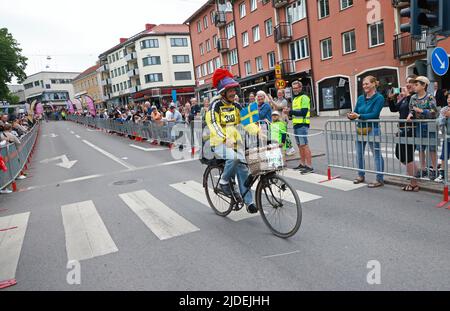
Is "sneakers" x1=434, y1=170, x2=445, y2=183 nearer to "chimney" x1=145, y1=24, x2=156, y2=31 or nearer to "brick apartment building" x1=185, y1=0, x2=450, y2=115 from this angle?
"brick apartment building" x1=185, y1=0, x2=450, y2=115

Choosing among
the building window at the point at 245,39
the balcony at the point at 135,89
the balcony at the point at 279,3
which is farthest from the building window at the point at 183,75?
the balcony at the point at 279,3

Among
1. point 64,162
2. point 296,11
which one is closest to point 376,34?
point 296,11

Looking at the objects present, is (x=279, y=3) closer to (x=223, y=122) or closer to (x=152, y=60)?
(x=223, y=122)

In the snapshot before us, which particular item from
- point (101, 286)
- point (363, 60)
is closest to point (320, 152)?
point (101, 286)

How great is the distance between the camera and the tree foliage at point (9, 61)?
165 ft

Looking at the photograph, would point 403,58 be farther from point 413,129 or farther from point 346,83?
point 413,129

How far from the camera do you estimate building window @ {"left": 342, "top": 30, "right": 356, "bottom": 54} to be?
24.8 meters

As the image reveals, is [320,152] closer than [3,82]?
Yes

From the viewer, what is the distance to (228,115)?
16.0ft

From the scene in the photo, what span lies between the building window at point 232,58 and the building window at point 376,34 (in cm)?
1971

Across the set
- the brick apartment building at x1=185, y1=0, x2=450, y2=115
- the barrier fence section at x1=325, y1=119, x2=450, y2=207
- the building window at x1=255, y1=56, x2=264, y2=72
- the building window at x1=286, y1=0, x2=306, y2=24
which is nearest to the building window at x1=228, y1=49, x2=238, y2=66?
the brick apartment building at x1=185, y1=0, x2=450, y2=115

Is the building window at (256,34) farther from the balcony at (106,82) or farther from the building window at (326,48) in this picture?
the balcony at (106,82)

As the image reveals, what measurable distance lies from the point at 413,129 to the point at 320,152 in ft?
15.4
